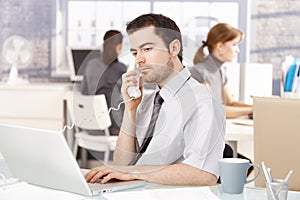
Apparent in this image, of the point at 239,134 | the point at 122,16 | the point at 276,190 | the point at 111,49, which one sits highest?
the point at 122,16

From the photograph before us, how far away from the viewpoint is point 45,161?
1661 mm

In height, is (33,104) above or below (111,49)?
below

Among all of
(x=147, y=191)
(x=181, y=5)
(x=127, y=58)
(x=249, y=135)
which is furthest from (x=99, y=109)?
(x=181, y=5)

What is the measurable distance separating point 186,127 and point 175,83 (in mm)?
137

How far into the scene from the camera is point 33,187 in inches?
69.8

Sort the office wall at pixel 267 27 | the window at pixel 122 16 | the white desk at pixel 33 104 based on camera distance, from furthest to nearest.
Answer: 1. the window at pixel 122 16
2. the office wall at pixel 267 27
3. the white desk at pixel 33 104

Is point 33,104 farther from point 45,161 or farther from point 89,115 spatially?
point 45,161

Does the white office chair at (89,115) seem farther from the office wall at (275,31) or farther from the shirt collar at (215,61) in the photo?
the office wall at (275,31)

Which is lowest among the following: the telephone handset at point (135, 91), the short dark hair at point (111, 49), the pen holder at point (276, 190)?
the pen holder at point (276, 190)

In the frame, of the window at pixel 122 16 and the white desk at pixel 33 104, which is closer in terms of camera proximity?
the white desk at pixel 33 104

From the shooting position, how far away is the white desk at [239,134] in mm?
3205

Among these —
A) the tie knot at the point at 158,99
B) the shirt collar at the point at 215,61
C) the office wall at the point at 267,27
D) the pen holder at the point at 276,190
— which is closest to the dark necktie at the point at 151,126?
the tie knot at the point at 158,99

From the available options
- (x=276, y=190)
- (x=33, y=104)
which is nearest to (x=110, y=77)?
(x=276, y=190)

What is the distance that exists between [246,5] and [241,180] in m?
3.91
